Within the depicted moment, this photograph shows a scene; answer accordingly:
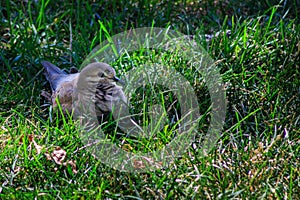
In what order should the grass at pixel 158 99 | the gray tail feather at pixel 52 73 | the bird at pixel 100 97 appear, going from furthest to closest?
1. the gray tail feather at pixel 52 73
2. the bird at pixel 100 97
3. the grass at pixel 158 99

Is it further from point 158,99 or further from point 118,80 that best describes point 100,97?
point 158,99

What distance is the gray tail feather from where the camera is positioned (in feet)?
12.5

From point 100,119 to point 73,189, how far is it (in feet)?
2.24

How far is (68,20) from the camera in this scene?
15.3 feet

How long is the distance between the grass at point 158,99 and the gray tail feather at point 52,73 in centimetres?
13

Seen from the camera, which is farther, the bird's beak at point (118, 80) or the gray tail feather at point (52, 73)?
the gray tail feather at point (52, 73)

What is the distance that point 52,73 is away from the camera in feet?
12.7

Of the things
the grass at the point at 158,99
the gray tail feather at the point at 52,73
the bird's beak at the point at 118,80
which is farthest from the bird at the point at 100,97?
the gray tail feather at the point at 52,73

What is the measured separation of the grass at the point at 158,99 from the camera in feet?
9.45

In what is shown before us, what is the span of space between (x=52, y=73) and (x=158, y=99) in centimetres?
81

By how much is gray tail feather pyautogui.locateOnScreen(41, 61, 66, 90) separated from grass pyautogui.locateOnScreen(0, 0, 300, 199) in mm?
131

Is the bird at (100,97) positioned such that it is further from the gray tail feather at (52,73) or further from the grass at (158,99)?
the gray tail feather at (52,73)

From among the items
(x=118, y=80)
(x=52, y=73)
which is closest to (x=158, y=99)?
(x=118, y=80)

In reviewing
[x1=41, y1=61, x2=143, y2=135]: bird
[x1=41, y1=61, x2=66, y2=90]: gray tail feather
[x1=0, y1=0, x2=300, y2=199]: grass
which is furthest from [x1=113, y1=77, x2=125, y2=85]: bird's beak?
[x1=41, y1=61, x2=66, y2=90]: gray tail feather
